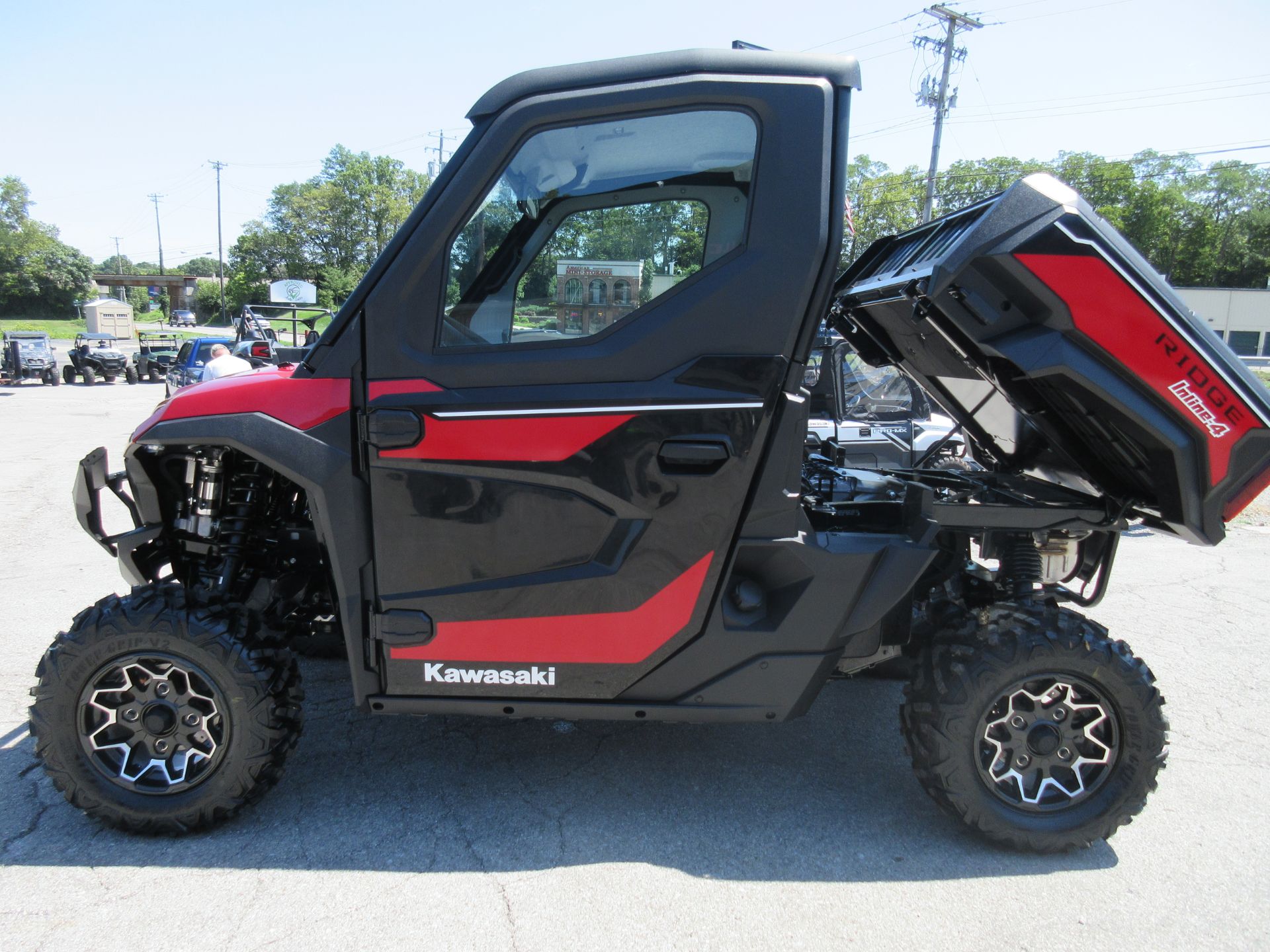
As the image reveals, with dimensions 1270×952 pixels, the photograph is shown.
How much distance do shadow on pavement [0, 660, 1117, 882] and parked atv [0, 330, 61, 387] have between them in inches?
1148

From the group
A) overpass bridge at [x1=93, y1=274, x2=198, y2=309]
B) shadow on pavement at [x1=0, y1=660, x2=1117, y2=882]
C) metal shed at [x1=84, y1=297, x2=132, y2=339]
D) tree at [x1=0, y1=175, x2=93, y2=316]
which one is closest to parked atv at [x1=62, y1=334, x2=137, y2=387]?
metal shed at [x1=84, y1=297, x2=132, y2=339]

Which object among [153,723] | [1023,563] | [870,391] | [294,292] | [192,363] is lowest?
[192,363]

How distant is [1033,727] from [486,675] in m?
1.90

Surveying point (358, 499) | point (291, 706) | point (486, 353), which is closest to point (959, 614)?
point (486, 353)

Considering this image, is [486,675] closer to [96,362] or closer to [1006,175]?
[96,362]

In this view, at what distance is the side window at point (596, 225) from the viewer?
2.54 meters

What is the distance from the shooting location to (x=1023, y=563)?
3152 millimetres

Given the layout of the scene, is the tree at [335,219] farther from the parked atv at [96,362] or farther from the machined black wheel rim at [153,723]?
the machined black wheel rim at [153,723]

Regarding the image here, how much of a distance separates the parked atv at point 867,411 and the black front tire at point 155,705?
552 cm

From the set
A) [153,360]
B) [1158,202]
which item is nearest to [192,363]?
[153,360]

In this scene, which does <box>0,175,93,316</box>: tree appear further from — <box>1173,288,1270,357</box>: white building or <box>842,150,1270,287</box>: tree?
<box>1173,288,1270,357</box>: white building

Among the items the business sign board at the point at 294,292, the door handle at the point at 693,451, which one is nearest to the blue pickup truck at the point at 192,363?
the business sign board at the point at 294,292

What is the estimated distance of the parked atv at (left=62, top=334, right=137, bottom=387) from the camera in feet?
93.0

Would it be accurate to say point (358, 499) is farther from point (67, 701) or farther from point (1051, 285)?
point (1051, 285)
